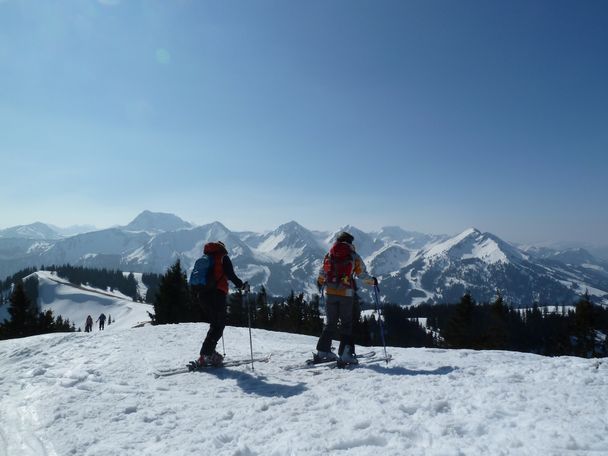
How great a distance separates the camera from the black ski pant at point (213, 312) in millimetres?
8984

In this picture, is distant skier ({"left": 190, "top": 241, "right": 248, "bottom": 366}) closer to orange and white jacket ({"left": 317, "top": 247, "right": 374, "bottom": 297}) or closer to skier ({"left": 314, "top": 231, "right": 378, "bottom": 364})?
orange and white jacket ({"left": 317, "top": 247, "right": 374, "bottom": 297})

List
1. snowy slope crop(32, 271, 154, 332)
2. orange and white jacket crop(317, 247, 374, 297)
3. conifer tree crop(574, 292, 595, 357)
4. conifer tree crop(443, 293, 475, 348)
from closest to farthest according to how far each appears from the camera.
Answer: orange and white jacket crop(317, 247, 374, 297)
conifer tree crop(574, 292, 595, 357)
conifer tree crop(443, 293, 475, 348)
snowy slope crop(32, 271, 154, 332)

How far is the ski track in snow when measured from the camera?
4.09 m

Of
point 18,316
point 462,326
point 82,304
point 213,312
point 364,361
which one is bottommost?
point 82,304

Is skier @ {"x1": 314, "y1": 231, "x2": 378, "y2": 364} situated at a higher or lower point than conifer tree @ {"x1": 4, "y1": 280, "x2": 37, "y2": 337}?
higher

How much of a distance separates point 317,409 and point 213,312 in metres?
4.30

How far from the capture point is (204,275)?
8.92m

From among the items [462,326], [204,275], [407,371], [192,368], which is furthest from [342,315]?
[462,326]

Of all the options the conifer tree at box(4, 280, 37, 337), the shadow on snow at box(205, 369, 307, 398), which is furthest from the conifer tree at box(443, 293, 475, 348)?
the conifer tree at box(4, 280, 37, 337)

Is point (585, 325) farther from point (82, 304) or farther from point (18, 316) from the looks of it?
point (82, 304)

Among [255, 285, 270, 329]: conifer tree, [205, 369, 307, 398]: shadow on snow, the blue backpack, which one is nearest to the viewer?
[205, 369, 307, 398]: shadow on snow

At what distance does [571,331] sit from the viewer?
42.2 meters

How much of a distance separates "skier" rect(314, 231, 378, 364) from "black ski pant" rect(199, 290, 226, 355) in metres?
2.41

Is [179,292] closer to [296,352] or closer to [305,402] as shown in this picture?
[296,352]
